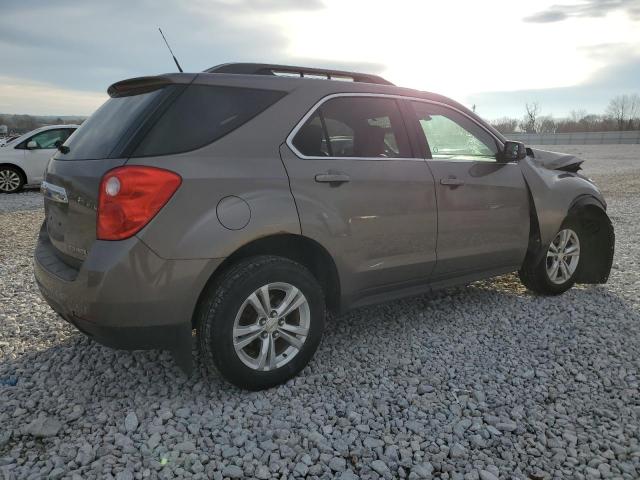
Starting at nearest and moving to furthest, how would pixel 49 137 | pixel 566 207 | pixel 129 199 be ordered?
pixel 129 199, pixel 566 207, pixel 49 137

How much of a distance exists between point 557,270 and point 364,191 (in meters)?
2.45

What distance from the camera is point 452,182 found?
3.75 m

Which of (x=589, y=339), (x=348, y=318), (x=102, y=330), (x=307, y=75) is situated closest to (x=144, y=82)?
(x=307, y=75)

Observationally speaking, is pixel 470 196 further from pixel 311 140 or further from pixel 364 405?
pixel 364 405

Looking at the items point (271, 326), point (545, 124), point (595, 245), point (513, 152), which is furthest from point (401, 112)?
point (545, 124)

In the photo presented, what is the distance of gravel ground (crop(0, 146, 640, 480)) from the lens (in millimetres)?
2424

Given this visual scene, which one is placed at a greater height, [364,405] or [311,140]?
[311,140]

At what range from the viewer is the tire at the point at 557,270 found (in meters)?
4.57

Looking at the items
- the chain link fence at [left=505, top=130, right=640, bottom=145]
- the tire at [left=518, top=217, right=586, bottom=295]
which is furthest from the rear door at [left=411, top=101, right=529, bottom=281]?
the chain link fence at [left=505, top=130, right=640, bottom=145]

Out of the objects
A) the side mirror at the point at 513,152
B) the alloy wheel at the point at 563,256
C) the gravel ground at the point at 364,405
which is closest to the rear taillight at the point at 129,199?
the gravel ground at the point at 364,405

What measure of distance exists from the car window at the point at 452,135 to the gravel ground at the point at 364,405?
1328mm

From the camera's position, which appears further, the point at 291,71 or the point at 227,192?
the point at 291,71

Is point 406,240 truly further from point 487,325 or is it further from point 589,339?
point 589,339

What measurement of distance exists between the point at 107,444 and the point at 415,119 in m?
2.82
